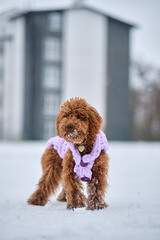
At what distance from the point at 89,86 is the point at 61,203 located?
22145mm

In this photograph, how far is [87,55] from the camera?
25484 millimetres

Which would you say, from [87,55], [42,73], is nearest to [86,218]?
[87,55]

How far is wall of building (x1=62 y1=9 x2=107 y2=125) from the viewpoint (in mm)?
25172

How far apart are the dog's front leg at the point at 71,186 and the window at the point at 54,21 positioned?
974 inches

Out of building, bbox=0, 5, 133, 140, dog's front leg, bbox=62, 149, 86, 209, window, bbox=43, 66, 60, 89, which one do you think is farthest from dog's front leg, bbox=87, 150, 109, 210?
window, bbox=43, 66, 60, 89

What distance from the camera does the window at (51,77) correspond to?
A: 27562 millimetres

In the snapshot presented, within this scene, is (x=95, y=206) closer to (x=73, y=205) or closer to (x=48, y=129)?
(x=73, y=205)

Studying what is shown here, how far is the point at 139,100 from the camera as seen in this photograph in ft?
100

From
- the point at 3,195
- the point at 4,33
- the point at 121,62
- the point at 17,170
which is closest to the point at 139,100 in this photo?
the point at 121,62

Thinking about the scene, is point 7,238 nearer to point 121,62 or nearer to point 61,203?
point 61,203

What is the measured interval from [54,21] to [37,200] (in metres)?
24.9

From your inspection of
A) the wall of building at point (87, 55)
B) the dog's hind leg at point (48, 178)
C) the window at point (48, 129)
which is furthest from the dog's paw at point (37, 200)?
the window at point (48, 129)

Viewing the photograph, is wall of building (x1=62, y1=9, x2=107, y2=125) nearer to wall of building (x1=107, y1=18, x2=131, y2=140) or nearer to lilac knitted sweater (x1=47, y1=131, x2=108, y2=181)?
wall of building (x1=107, y1=18, x2=131, y2=140)

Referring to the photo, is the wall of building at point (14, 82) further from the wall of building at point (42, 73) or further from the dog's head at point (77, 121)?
the dog's head at point (77, 121)
